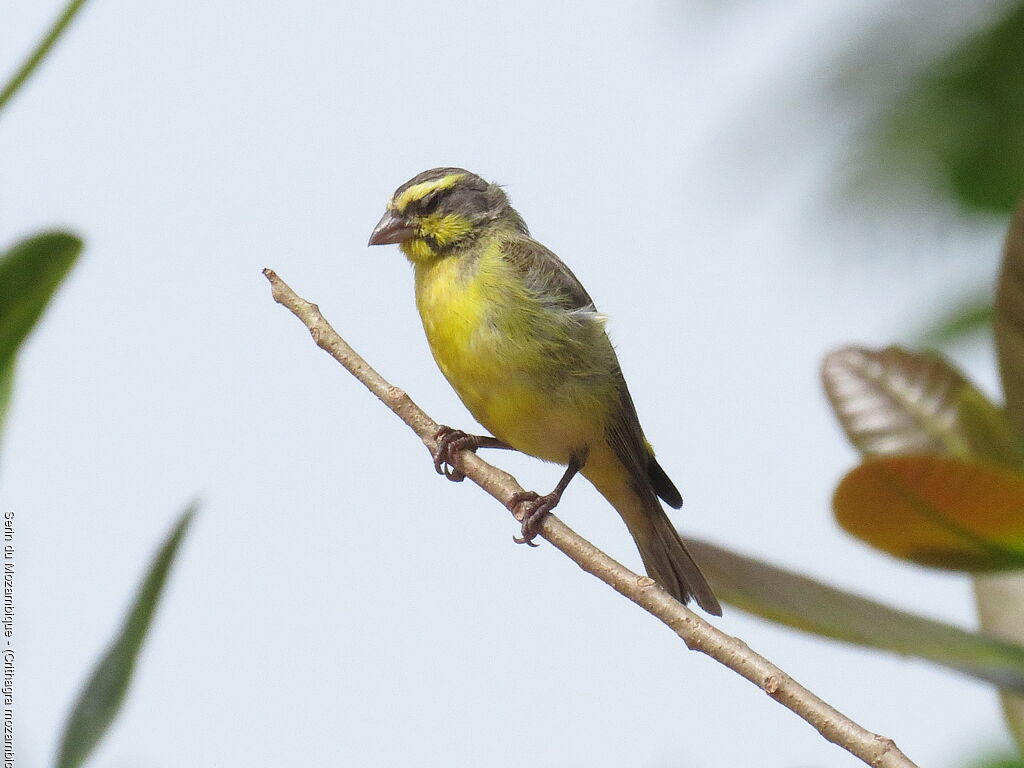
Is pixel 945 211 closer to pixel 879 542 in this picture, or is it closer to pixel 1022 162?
pixel 1022 162

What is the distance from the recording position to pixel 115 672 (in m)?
1.80

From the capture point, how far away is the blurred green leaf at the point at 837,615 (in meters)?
1.65

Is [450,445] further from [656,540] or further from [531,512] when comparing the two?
[656,540]

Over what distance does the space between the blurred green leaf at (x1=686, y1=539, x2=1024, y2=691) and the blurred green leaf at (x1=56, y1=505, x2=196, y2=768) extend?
721mm

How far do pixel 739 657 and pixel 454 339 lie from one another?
6.23ft

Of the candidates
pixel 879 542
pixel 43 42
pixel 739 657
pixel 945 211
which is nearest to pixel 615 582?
pixel 739 657

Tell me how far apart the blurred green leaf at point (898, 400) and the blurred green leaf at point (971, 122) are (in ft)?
6.03

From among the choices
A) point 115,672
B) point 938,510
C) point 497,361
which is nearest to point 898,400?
point 938,510

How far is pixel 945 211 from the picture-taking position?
3.72 m

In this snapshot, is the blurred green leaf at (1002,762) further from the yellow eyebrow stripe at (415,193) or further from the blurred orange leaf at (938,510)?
the yellow eyebrow stripe at (415,193)

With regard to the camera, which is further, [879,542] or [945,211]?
[945,211]

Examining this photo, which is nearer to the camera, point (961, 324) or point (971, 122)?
point (961, 324)

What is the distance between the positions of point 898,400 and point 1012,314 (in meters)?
0.26

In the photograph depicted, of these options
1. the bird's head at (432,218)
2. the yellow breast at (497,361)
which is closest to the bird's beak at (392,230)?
the bird's head at (432,218)
